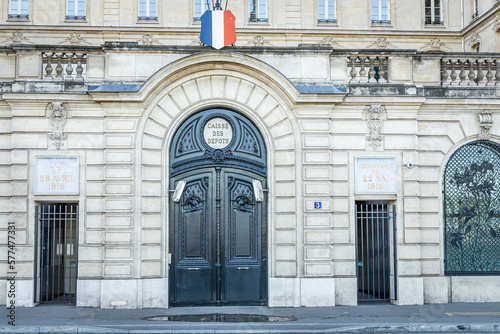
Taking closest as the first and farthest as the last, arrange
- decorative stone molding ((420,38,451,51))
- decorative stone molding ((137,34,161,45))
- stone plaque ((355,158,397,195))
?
stone plaque ((355,158,397,195))
decorative stone molding ((137,34,161,45))
decorative stone molding ((420,38,451,51))

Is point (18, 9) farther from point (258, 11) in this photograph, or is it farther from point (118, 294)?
point (118, 294)

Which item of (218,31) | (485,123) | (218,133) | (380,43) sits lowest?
(218,133)

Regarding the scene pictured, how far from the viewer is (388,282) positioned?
1475 centimetres

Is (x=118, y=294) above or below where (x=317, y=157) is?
below

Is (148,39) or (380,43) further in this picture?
(380,43)

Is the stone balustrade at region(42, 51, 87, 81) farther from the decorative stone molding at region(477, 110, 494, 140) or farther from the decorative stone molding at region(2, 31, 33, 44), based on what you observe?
the decorative stone molding at region(2, 31, 33, 44)

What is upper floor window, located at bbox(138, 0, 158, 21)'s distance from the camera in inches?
1229

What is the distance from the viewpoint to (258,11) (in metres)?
31.8

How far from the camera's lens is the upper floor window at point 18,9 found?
3108cm

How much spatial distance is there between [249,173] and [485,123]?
5729 millimetres

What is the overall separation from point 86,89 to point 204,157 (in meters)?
3.02

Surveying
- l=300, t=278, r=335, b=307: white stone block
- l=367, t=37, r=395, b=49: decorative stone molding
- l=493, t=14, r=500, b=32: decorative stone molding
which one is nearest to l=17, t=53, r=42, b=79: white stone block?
l=300, t=278, r=335, b=307: white stone block

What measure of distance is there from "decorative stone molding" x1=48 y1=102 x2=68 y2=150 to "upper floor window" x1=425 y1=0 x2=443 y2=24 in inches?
952

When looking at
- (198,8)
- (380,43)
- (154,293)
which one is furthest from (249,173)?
(380,43)
